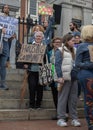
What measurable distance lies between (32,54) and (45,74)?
0.60m

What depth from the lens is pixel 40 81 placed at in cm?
815

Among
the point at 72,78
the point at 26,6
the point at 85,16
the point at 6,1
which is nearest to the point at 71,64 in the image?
the point at 72,78

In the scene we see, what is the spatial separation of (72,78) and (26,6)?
22815 mm

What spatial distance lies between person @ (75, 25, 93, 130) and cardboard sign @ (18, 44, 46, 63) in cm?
233

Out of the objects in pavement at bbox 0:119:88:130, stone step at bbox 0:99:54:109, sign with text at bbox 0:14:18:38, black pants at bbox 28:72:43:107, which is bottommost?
pavement at bbox 0:119:88:130

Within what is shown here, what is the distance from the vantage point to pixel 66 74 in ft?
24.2

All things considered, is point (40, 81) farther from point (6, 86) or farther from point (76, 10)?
point (76, 10)

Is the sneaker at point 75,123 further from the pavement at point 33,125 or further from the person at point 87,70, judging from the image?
the person at point 87,70

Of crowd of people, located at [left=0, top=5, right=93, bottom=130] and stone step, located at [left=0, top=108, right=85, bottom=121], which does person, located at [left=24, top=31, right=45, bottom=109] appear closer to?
crowd of people, located at [left=0, top=5, right=93, bottom=130]

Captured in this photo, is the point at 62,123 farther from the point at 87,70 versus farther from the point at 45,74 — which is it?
the point at 87,70

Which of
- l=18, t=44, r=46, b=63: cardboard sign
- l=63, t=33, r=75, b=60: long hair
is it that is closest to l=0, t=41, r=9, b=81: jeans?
l=18, t=44, r=46, b=63: cardboard sign

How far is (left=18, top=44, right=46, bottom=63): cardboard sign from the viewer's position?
833 centimetres

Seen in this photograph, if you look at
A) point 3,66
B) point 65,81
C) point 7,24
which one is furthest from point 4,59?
point 65,81

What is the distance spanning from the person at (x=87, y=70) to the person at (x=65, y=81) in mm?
1286
